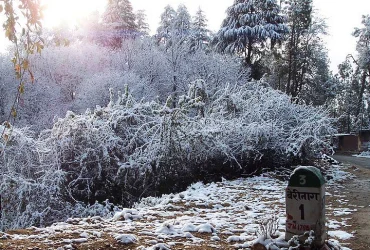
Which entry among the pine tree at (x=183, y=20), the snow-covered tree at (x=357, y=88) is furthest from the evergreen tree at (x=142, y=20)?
the snow-covered tree at (x=357, y=88)

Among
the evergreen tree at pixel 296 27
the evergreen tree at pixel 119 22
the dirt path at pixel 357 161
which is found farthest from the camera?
the evergreen tree at pixel 119 22

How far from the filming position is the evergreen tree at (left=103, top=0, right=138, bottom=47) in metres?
34.1

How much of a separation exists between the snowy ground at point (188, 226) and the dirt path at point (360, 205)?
0.48ft

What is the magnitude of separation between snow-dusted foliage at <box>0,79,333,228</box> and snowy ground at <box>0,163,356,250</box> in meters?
1.64

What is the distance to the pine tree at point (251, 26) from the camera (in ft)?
94.2

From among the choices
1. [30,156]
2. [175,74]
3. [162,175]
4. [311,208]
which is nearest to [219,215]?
[311,208]

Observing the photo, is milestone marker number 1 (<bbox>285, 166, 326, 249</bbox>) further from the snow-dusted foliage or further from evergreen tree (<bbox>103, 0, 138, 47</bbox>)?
evergreen tree (<bbox>103, 0, 138, 47</bbox>)

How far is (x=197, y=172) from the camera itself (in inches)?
426

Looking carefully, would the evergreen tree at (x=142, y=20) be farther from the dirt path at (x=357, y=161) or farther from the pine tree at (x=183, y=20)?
the dirt path at (x=357, y=161)

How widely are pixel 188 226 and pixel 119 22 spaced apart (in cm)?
3221

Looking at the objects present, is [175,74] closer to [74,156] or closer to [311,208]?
[74,156]

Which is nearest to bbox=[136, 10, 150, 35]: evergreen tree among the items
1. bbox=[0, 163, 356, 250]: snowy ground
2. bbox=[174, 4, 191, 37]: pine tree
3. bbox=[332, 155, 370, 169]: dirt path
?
bbox=[174, 4, 191, 37]: pine tree

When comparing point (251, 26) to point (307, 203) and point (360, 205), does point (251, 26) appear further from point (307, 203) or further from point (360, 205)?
point (307, 203)

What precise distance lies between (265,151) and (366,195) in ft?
11.4
